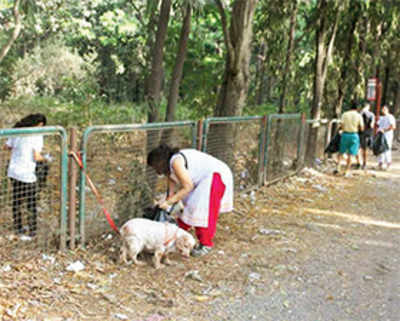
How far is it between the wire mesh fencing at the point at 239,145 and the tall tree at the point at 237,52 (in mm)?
442

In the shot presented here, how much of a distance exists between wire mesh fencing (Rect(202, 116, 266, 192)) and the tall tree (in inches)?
17.4

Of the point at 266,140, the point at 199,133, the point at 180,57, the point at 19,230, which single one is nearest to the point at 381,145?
the point at 266,140

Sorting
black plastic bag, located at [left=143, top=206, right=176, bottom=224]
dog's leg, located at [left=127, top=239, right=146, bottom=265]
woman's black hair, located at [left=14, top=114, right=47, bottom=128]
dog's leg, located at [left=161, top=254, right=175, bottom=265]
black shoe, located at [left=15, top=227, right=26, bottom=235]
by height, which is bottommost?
dog's leg, located at [left=161, top=254, right=175, bottom=265]

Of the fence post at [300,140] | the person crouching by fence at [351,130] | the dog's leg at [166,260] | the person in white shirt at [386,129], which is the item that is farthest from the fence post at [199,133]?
the person in white shirt at [386,129]

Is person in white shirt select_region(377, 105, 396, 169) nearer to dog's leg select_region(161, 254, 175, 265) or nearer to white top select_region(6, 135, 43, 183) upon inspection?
dog's leg select_region(161, 254, 175, 265)

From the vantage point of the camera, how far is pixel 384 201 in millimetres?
9367

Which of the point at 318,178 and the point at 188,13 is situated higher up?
the point at 188,13

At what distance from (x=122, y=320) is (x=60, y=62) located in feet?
79.6

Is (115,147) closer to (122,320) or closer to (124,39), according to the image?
(122,320)

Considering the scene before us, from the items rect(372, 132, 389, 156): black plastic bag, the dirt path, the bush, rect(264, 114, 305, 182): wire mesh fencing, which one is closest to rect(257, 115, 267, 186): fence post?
rect(264, 114, 305, 182): wire mesh fencing

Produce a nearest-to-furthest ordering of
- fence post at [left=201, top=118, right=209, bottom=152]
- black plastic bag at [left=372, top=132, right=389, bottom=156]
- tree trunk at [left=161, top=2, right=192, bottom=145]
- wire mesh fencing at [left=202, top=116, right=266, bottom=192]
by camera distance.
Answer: fence post at [left=201, top=118, right=209, bottom=152] < wire mesh fencing at [left=202, top=116, right=266, bottom=192] < tree trunk at [left=161, top=2, right=192, bottom=145] < black plastic bag at [left=372, top=132, right=389, bottom=156]

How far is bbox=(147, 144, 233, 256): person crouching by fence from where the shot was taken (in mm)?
5176

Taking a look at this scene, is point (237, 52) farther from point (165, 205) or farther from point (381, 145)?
point (381, 145)

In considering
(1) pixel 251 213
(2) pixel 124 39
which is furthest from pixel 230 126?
(2) pixel 124 39
